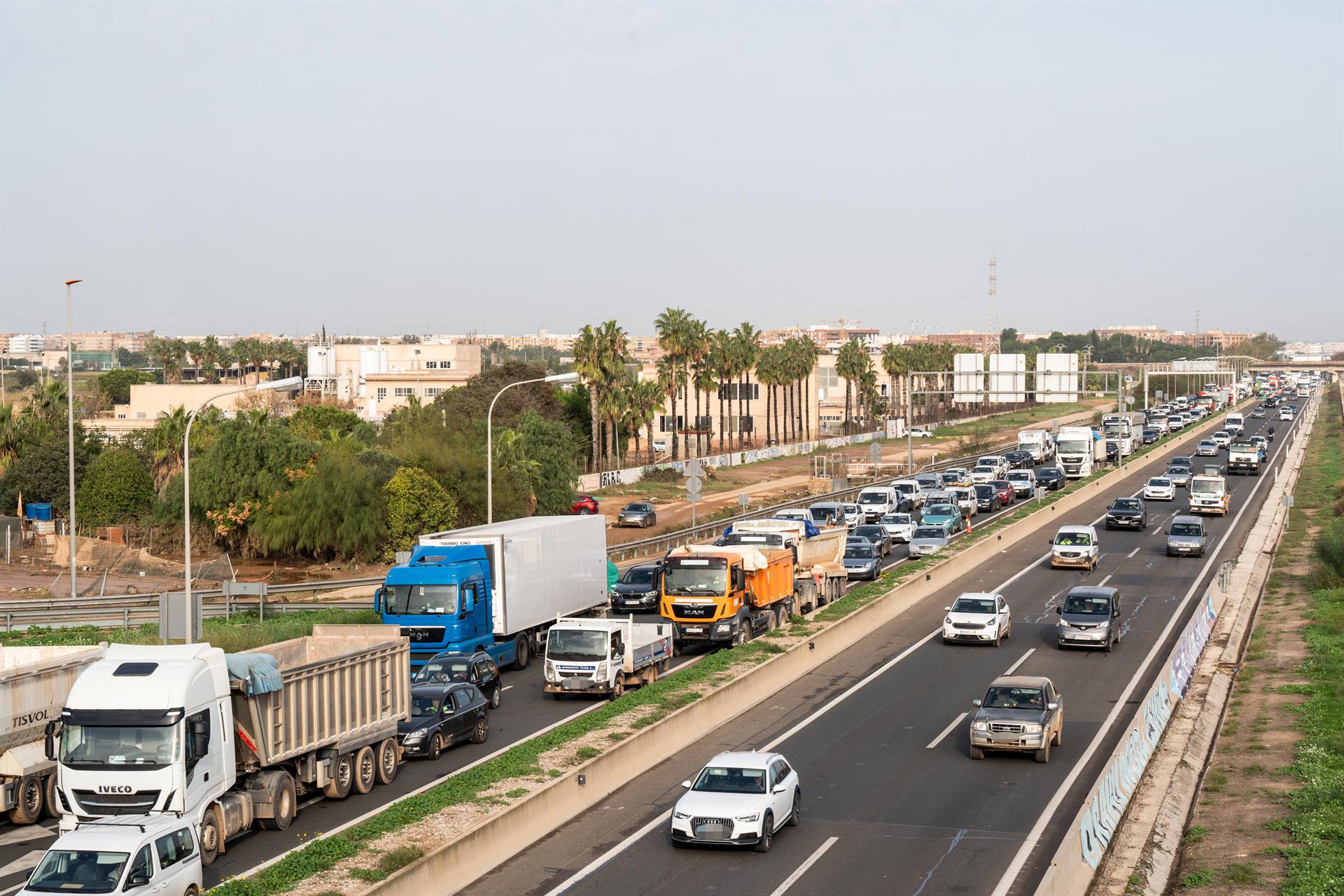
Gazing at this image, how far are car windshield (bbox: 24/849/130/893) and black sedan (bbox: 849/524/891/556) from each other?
1524 inches

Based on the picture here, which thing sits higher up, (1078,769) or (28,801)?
(28,801)

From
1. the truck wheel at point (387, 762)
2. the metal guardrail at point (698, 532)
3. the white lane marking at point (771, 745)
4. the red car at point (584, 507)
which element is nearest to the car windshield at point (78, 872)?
the white lane marking at point (771, 745)

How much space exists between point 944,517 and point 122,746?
45495 mm

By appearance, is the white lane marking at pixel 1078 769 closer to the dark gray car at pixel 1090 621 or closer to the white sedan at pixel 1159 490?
the dark gray car at pixel 1090 621

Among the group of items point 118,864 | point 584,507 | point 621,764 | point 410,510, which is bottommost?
point 584,507

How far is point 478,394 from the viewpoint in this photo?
11150cm

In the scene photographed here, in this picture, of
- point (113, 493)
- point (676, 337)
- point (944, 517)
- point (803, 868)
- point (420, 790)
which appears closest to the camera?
point (803, 868)

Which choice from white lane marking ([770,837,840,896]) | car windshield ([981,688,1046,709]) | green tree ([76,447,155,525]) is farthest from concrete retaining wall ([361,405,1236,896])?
green tree ([76,447,155,525])

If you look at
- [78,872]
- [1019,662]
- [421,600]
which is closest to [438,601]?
[421,600]

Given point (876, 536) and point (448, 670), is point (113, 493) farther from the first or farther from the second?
point (448, 670)

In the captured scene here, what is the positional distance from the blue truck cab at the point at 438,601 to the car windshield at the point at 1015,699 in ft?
42.1

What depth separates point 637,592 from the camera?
45.1m

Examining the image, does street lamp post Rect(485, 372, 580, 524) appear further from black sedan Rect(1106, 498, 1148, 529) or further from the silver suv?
black sedan Rect(1106, 498, 1148, 529)

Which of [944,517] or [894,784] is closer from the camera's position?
[894,784]
